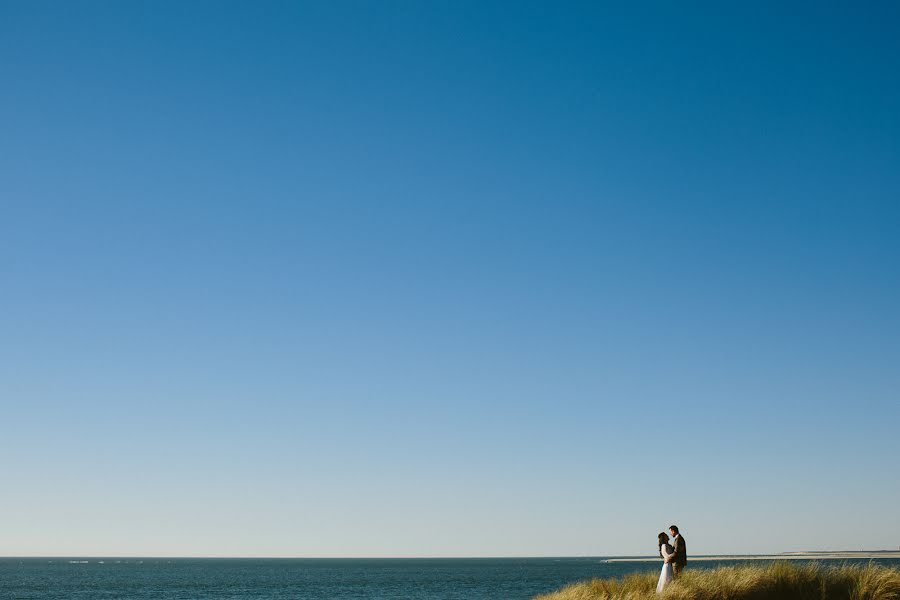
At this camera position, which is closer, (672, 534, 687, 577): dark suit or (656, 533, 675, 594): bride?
(656, 533, 675, 594): bride

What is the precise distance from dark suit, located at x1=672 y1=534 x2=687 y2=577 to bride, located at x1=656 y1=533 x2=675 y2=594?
146 millimetres

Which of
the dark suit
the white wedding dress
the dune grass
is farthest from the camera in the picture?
the dark suit

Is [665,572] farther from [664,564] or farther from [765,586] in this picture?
[765,586]

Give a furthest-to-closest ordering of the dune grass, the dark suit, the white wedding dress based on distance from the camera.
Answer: the dark suit
the white wedding dress
the dune grass

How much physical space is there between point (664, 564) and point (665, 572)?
1.22 feet

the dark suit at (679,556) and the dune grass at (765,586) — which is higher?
the dark suit at (679,556)

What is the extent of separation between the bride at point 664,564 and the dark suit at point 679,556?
0.15 metres

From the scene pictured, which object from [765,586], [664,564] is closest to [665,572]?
[664,564]

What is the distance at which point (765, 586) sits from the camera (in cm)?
1789

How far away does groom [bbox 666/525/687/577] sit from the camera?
18.0 meters

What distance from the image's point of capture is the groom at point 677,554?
1800 centimetres

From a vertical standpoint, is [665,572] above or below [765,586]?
above

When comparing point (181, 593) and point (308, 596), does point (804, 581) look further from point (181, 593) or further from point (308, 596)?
point (181, 593)

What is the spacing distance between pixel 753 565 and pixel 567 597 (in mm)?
5113
